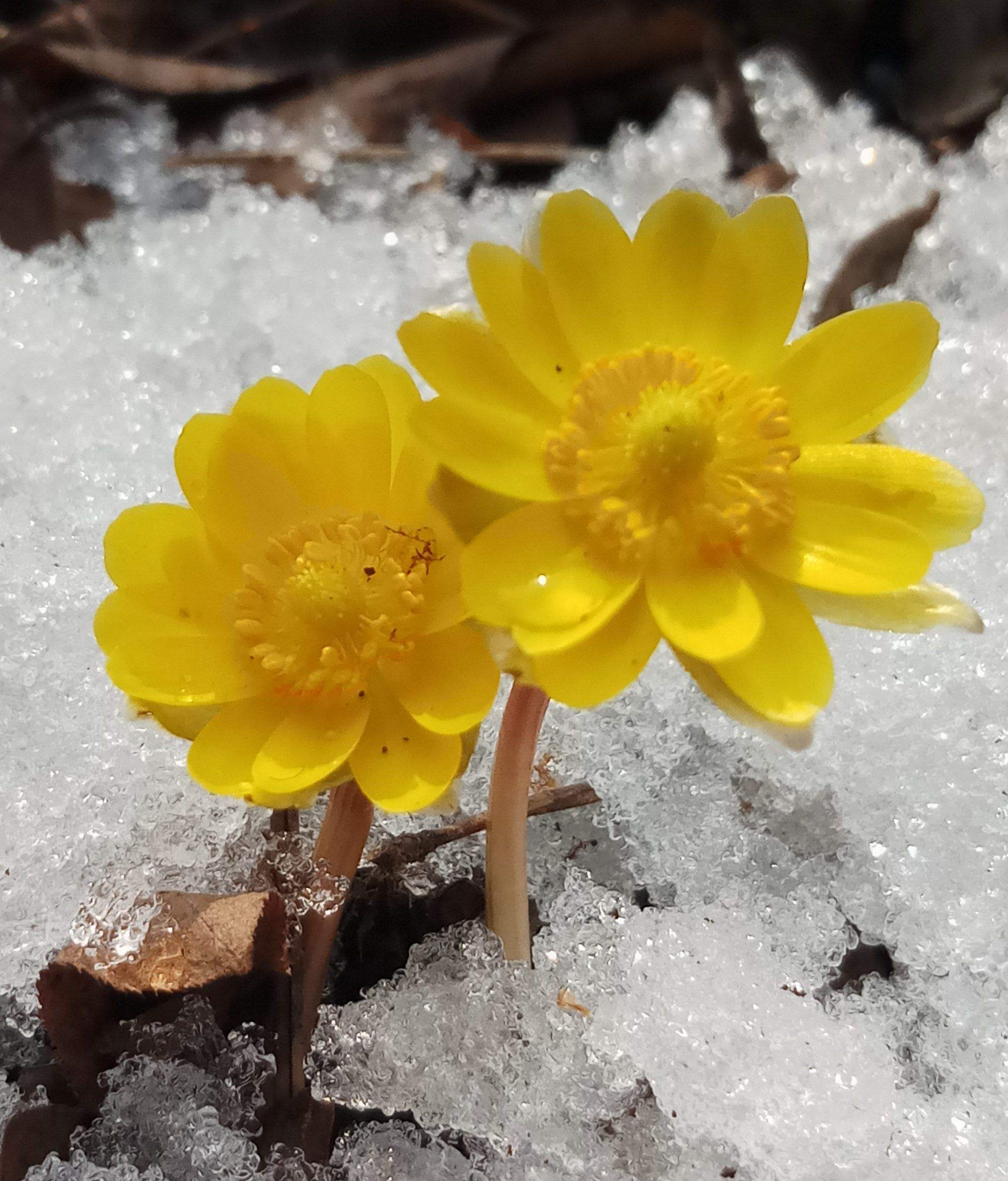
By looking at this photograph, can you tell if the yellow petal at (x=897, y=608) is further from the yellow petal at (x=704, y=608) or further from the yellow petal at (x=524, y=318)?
the yellow petal at (x=524, y=318)

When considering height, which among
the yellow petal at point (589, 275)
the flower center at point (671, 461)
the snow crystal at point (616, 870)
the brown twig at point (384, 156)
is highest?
the yellow petal at point (589, 275)

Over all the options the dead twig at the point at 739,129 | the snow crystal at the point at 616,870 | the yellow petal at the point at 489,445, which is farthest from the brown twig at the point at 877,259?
the yellow petal at the point at 489,445

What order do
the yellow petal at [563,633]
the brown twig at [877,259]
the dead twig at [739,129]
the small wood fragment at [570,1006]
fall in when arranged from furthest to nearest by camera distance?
the dead twig at [739,129], the brown twig at [877,259], the small wood fragment at [570,1006], the yellow petal at [563,633]

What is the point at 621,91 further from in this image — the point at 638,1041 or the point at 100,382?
the point at 638,1041

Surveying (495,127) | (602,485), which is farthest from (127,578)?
(495,127)

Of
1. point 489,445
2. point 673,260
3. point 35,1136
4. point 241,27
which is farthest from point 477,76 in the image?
point 35,1136

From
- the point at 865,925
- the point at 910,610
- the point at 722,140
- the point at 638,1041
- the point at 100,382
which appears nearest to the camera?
the point at 910,610

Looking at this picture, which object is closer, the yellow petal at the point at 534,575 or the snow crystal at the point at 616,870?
the yellow petal at the point at 534,575
